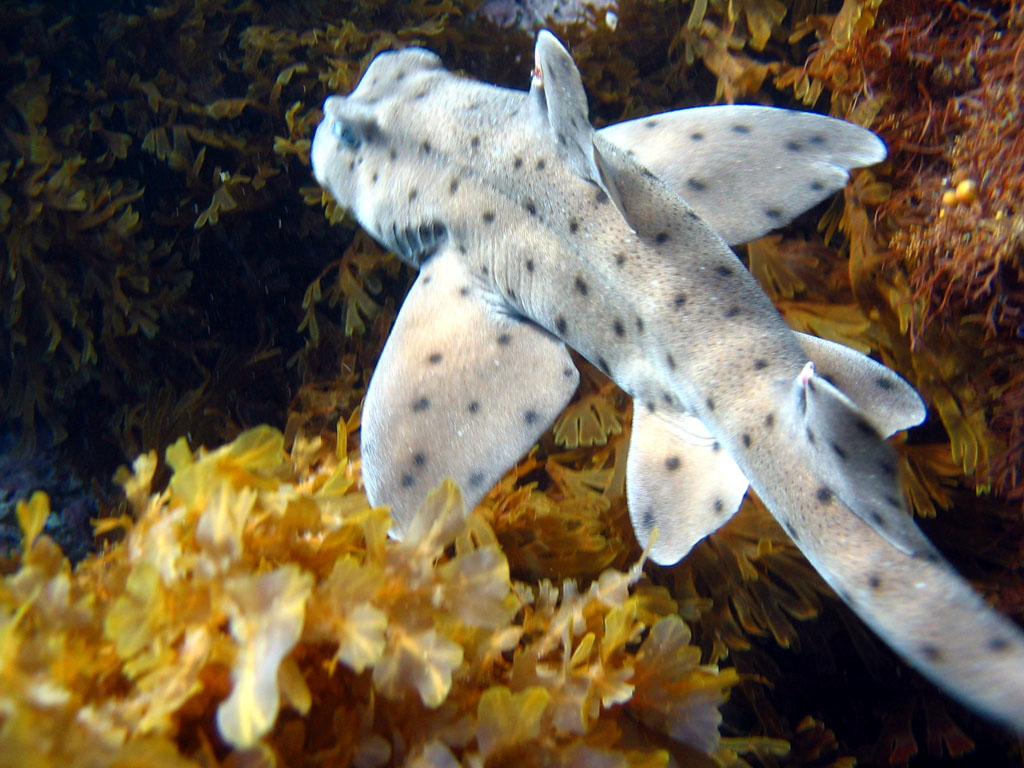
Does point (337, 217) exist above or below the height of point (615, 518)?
above

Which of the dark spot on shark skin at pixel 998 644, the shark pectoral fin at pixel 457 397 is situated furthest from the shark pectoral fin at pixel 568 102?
the dark spot on shark skin at pixel 998 644

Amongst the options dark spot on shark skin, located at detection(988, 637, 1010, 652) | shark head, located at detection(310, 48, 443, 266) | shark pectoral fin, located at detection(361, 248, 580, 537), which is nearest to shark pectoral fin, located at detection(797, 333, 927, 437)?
dark spot on shark skin, located at detection(988, 637, 1010, 652)

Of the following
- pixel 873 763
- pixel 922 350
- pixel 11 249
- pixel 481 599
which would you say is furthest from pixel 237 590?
pixel 11 249

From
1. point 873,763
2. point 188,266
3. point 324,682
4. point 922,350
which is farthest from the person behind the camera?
point 188,266

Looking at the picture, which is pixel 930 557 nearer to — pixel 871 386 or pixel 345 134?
pixel 871 386

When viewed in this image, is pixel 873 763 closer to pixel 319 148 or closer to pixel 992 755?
pixel 992 755

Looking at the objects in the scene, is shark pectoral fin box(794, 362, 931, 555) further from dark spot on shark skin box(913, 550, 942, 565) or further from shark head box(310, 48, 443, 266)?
shark head box(310, 48, 443, 266)

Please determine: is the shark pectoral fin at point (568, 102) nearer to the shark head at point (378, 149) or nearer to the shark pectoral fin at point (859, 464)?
the shark head at point (378, 149)
